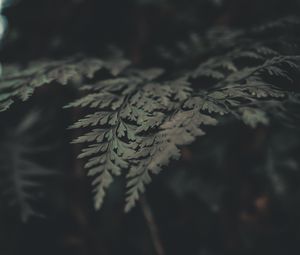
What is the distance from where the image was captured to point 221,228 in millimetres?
2150

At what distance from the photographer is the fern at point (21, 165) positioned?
173 cm

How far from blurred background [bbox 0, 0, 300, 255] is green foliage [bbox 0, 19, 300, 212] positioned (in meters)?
0.42

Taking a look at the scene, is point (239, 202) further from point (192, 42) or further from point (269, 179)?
point (192, 42)

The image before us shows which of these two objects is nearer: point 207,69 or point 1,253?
point 207,69

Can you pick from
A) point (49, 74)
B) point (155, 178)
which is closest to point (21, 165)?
point (49, 74)

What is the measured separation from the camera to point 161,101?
4.08 feet

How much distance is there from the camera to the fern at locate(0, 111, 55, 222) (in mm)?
1728

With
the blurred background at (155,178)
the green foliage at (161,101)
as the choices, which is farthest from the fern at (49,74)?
the blurred background at (155,178)

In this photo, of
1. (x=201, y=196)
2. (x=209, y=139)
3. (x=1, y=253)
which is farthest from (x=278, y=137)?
(x=1, y=253)

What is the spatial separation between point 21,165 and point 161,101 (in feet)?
3.51

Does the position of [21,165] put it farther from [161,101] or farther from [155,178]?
[161,101]

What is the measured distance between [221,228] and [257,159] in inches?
19.3

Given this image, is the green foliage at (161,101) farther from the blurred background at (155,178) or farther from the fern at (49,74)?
the blurred background at (155,178)

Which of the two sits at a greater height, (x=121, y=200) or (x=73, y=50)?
(x=73, y=50)
